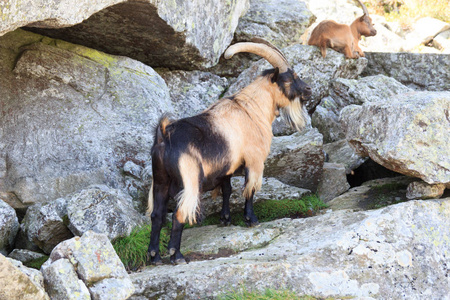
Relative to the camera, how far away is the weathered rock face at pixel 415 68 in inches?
404

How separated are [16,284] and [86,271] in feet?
2.11

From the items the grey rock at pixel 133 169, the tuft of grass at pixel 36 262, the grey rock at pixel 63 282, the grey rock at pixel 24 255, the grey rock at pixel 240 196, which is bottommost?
the tuft of grass at pixel 36 262

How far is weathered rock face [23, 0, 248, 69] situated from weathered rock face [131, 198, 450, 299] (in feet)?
9.21

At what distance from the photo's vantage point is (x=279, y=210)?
646cm

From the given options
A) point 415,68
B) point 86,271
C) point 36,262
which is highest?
point 415,68

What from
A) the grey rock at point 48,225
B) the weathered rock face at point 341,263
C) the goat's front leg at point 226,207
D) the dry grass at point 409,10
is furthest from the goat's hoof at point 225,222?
the dry grass at point 409,10

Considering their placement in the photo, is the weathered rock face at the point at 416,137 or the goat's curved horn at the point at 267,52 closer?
the weathered rock face at the point at 416,137

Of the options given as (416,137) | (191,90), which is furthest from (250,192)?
(191,90)

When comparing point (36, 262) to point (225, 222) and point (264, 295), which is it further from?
point (264, 295)

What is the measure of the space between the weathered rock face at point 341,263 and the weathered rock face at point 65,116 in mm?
1849

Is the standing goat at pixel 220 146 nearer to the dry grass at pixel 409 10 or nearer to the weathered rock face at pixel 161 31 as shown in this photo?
the weathered rock face at pixel 161 31

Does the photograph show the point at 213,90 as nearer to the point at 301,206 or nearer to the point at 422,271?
the point at 301,206

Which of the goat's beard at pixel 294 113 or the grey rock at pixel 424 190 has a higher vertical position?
the goat's beard at pixel 294 113

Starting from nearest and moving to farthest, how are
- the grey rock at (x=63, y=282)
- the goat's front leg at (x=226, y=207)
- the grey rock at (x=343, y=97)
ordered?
the grey rock at (x=63, y=282), the goat's front leg at (x=226, y=207), the grey rock at (x=343, y=97)
